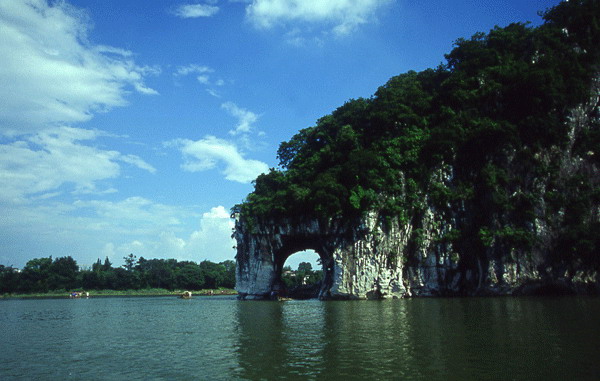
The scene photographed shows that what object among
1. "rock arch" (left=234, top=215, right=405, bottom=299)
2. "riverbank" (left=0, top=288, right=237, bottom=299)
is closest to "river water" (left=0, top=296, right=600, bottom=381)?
"rock arch" (left=234, top=215, right=405, bottom=299)

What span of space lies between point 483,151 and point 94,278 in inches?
2649

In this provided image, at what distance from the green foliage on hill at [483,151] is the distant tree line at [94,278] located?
43.9 metres

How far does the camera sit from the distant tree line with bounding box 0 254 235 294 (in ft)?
227

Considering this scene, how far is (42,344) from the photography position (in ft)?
48.5

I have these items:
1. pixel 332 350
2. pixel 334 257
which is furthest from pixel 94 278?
pixel 332 350

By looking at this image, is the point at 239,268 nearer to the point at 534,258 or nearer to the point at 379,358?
the point at 534,258

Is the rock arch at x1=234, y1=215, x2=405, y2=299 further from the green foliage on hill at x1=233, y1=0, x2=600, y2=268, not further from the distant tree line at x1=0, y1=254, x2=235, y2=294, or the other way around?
the distant tree line at x1=0, y1=254, x2=235, y2=294

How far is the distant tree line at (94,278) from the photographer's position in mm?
69062

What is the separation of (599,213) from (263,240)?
2926cm

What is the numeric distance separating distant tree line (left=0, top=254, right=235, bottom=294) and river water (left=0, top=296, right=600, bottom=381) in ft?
198

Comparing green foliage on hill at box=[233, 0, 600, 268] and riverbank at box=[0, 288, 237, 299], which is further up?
green foliage on hill at box=[233, 0, 600, 268]

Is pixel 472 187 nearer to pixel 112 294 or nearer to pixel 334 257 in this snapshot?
pixel 334 257

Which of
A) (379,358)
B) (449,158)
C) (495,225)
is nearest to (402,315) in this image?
(379,358)

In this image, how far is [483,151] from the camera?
36.7 metres
